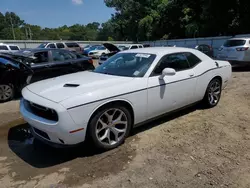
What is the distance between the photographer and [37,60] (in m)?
7.52

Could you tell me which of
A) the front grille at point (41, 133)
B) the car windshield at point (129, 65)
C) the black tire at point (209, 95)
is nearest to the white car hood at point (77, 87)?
the car windshield at point (129, 65)

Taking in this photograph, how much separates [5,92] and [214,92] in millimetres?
5624

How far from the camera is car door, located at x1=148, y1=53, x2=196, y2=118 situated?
4.02 meters

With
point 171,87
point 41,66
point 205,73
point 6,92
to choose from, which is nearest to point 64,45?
point 41,66

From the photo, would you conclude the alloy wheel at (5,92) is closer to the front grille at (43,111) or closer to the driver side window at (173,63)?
the front grille at (43,111)

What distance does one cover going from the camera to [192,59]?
4.96 m

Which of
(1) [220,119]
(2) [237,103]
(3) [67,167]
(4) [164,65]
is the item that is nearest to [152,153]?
(3) [67,167]

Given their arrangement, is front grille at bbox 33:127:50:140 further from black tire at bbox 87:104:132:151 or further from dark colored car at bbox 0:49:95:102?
dark colored car at bbox 0:49:95:102

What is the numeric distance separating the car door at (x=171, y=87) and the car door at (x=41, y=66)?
4.39 m

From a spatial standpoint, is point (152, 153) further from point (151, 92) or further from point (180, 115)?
point (180, 115)

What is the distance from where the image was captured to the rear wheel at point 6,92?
21.6ft

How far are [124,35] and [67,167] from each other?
5054cm

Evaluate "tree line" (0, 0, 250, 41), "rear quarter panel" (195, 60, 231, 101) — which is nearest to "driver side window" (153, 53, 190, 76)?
"rear quarter panel" (195, 60, 231, 101)

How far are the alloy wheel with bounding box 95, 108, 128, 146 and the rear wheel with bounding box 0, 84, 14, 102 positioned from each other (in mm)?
4362
